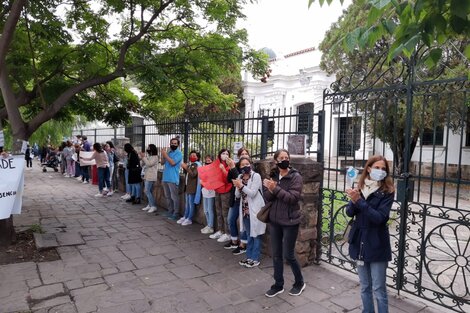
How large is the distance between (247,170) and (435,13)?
10.9ft

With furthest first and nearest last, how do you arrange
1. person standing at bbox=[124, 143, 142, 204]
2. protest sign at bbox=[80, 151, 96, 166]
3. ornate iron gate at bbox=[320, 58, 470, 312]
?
protest sign at bbox=[80, 151, 96, 166] → person standing at bbox=[124, 143, 142, 204] → ornate iron gate at bbox=[320, 58, 470, 312]

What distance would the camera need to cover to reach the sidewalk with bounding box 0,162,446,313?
410 centimetres

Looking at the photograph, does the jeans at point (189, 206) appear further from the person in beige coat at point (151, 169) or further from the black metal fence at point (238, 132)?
the person in beige coat at point (151, 169)

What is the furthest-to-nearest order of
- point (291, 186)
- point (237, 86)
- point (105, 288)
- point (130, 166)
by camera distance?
point (237, 86), point (130, 166), point (105, 288), point (291, 186)

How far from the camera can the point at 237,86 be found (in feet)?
80.6

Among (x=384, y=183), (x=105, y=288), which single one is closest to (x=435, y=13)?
(x=384, y=183)

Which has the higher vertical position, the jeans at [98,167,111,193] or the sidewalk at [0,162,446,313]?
the jeans at [98,167,111,193]

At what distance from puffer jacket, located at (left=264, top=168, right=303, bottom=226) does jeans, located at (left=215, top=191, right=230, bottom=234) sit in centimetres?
210

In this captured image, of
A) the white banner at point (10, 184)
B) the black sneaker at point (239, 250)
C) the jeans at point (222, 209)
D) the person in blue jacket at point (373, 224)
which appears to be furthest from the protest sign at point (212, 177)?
the person in blue jacket at point (373, 224)

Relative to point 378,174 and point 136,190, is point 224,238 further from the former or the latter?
point 136,190

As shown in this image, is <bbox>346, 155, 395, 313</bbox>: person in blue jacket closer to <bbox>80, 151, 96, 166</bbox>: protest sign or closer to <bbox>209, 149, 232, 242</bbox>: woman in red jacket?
<bbox>209, 149, 232, 242</bbox>: woman in red jacket

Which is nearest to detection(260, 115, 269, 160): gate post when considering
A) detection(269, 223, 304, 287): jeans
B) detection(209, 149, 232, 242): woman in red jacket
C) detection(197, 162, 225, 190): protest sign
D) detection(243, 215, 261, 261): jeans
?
detection(209, 149, 232, 242): woman in red jacket

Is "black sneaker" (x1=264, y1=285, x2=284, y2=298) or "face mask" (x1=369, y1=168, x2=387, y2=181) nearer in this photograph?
"face mask" (x1=369, y1=168, x2=387, y2=181)

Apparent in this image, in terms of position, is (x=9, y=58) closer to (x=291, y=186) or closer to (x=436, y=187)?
(x=291, y=186)
